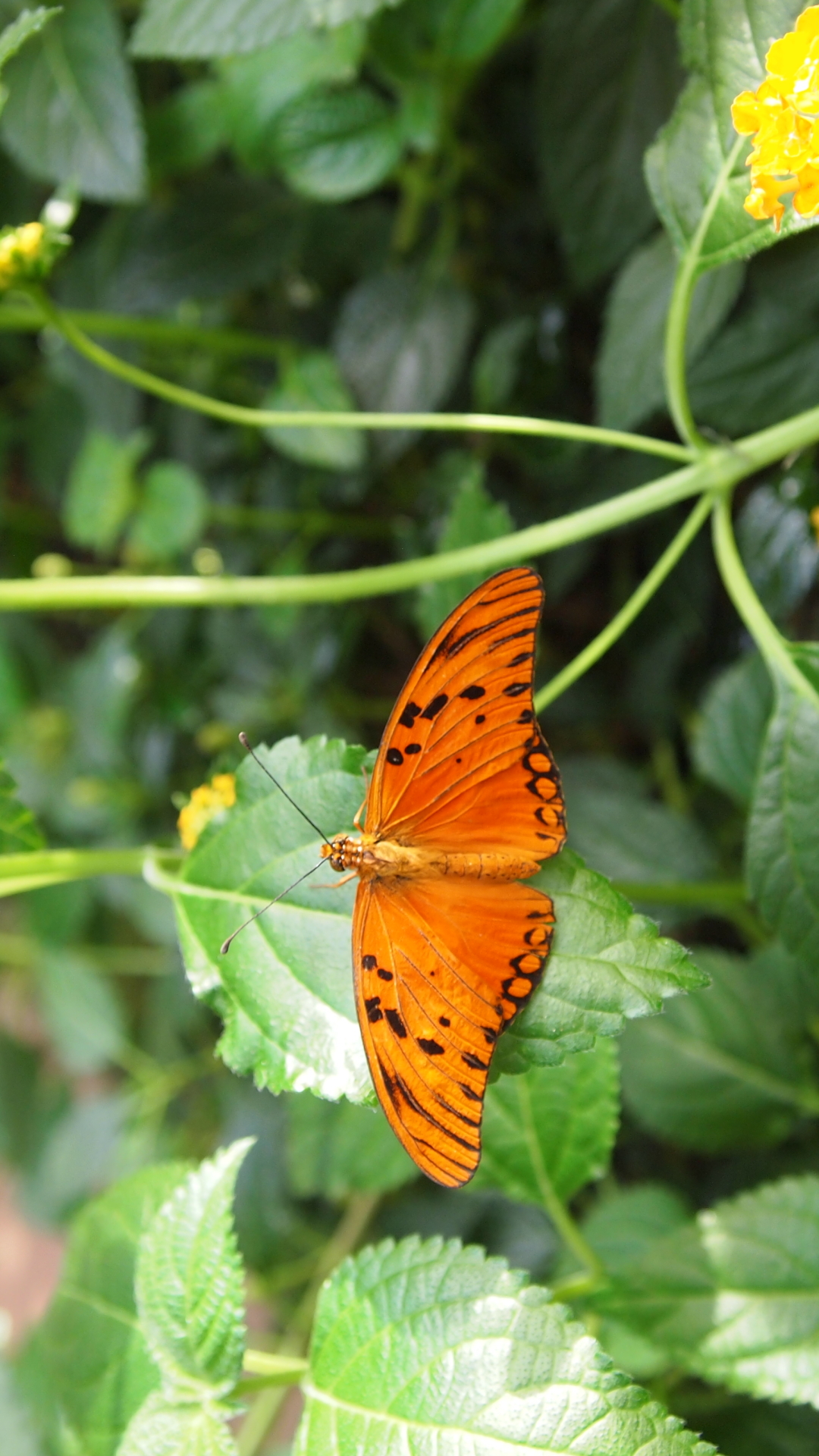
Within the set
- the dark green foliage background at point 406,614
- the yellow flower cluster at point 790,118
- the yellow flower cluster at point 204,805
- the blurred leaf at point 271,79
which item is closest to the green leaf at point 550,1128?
the dark green foliage background at point 406,614

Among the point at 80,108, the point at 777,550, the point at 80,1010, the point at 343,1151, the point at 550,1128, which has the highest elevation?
the point at 80,108

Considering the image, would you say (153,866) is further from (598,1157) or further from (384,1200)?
(384,1200)

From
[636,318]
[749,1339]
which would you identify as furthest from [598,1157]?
[636,318]

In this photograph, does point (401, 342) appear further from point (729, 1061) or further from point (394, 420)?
point (729, 1061)

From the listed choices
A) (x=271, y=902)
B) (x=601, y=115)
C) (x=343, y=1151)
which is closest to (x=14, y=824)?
(x=271, y=902)

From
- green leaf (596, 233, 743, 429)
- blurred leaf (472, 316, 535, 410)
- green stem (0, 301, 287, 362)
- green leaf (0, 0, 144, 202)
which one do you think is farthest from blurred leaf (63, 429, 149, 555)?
green leaf (596, 233, 743, 429)

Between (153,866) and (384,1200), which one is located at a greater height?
(153,866)
